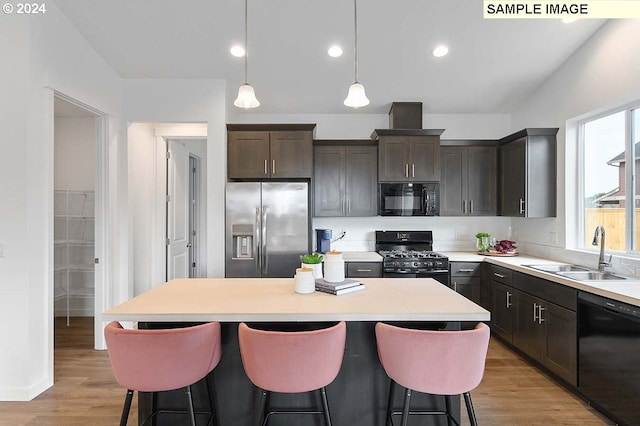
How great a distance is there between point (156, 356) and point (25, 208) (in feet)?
6.54

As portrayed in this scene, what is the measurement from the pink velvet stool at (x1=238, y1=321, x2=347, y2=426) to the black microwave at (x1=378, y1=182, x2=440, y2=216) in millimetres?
2843

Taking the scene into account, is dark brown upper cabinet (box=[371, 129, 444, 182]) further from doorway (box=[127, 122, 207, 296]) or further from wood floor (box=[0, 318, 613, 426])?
doorway (box=[127, 122, 207, 296])

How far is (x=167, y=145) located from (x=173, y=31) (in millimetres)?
1672

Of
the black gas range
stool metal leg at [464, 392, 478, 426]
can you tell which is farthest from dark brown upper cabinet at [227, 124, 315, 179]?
stool metal leg at [464, 392, 478, 426]

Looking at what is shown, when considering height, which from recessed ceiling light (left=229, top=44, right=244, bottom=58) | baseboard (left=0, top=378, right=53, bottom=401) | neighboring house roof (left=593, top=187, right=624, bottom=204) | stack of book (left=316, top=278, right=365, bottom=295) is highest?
recessed ceiling light (left=229, top=44, right=244, bottom=58)

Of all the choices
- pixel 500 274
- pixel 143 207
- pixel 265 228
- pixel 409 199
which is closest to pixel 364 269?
pixel 409 199

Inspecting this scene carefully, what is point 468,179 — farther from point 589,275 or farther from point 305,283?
point 305,283

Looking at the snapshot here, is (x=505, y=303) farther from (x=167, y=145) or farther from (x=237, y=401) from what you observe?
(x=167, y=145)

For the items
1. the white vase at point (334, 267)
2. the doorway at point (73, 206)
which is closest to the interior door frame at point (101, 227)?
the doorway at point (73, 206)

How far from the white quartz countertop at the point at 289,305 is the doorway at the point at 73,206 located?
3.08 m

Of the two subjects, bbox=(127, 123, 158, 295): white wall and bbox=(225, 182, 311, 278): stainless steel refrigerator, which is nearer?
bbox=(225, 182, 311, 278): stainless steel refrigerator

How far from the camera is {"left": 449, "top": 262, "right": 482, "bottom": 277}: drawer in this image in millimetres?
3953

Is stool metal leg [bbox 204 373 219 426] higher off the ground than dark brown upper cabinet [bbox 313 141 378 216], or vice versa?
dark brown upper cabinet [bbox 313 141 378 216]

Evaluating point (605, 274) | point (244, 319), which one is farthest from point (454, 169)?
point (244, 319)
